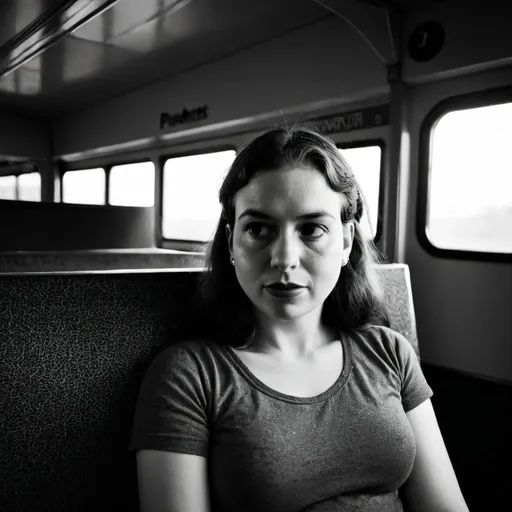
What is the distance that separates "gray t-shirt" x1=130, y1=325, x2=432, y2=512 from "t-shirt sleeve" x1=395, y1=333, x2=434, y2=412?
0.08 meters

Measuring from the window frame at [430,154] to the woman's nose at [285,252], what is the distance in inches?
87.4

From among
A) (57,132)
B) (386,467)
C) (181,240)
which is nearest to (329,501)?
(386,467)

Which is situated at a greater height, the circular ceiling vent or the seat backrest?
the circular ceiling vent

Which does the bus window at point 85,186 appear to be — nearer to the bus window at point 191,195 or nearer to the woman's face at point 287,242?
the bus window at point 191,195

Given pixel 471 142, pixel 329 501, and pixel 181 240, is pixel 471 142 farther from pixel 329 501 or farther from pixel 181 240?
pixel 181 240

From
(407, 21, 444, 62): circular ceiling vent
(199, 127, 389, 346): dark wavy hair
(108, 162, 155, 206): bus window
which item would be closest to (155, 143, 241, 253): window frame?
(108, 162, 155, 206): bus window

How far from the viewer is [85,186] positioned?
7.87m

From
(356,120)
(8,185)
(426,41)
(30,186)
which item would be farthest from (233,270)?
(8,185)

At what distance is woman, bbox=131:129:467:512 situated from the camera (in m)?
0.98

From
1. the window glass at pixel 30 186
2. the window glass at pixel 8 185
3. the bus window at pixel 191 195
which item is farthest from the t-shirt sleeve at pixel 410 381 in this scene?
the window glass at pixel 8 185

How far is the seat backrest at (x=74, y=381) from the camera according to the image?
3.33 feet

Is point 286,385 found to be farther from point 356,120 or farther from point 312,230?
point 356,120

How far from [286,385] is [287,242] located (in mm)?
292

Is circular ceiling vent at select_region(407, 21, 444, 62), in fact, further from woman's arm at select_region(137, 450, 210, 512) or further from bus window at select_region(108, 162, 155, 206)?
bus window at select_region(108, 162, 155, 206)
